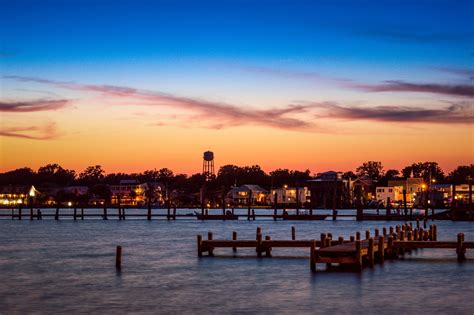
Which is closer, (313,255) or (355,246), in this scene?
(313,255)

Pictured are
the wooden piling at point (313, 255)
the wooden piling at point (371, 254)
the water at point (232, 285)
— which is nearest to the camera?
the water at point (232, 285)

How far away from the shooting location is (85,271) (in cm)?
4728

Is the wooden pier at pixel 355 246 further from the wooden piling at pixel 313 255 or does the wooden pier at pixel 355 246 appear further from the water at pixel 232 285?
the water at pixel 232 285

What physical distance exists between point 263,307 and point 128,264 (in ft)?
70.7

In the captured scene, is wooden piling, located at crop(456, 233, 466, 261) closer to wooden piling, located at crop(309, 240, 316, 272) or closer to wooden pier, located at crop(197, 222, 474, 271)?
wooden pier, located at crop(197, 222, 474, 271)

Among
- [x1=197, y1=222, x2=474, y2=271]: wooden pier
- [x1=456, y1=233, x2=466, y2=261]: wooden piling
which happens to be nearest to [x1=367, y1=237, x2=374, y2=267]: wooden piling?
[x1=197, y1=222, x2=474, y2=271]: wooden pier

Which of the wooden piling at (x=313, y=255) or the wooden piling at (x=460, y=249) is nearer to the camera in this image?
the wooden piling at (x=313, y=255)

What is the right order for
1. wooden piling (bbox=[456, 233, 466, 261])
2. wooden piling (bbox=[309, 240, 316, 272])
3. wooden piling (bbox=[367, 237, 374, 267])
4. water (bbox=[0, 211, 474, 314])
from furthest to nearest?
wooden piling (bbox=[456, 233, 466, 261]), wooden piling (bbox=[367, 237, 374, 267]), wooden piling (bbox=[309, 240, 316, 272]), water (bbox=[0, 211, 474, 314])

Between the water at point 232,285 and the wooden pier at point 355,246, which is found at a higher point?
the wooden pier at point 355,246

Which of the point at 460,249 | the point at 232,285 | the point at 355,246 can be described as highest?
the point at 355,246

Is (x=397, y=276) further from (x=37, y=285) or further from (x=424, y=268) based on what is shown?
(x=37, y=285)

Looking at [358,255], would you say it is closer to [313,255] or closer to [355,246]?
[355,246]

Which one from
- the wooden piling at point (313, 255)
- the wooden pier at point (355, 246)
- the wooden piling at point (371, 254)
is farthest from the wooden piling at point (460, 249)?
the wooden piling at point (313, 255)

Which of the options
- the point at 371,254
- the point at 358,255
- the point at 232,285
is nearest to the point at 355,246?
the point at 371,254
